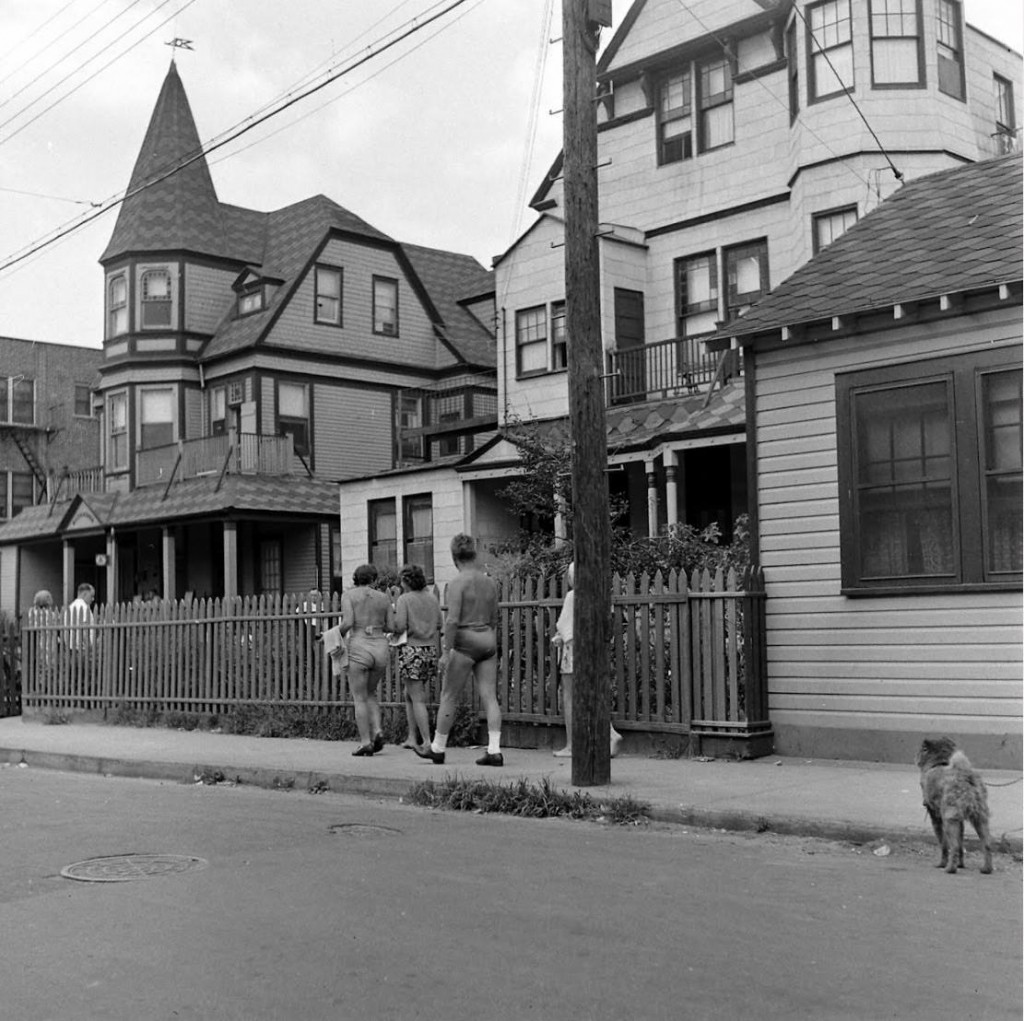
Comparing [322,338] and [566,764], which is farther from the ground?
[322,338]

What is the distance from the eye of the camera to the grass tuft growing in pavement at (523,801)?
9.32 meters

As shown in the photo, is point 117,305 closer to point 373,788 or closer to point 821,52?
point 821,52

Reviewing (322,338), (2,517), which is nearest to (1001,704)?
(322,338)

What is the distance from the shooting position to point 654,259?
24219 millimetres

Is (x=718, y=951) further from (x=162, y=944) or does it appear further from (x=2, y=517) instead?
(x=2, y=517)

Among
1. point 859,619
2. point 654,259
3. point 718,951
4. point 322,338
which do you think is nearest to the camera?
point 718,951

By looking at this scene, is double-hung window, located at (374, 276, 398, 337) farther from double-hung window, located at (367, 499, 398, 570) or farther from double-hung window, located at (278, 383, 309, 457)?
double-hung window, located at (367, 499, 398, 570)

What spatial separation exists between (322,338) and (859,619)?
23.3 m

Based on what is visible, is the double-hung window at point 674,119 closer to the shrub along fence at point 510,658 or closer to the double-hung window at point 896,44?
the double-hung window at point 896,44

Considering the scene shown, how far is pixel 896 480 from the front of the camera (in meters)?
11.3

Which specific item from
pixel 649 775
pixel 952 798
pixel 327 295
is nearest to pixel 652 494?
pixel 649 775

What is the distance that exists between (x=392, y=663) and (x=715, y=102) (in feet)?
43.5

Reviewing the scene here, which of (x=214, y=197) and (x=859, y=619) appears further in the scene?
(x=214, y=197)

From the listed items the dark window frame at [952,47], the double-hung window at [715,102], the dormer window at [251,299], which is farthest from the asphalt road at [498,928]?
the dormer window at [251,299]
